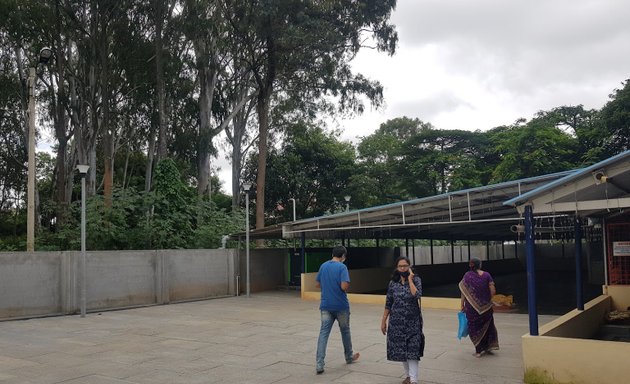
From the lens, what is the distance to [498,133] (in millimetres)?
40312

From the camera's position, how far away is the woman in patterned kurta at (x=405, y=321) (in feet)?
20.4

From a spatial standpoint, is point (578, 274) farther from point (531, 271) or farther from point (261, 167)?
point (261, 167)

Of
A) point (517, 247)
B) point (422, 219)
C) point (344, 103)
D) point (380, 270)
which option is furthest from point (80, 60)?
point (517, 247)

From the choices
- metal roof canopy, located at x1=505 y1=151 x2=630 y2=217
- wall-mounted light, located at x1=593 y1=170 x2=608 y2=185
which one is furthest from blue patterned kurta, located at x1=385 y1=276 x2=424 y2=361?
wall-mounted light, located at x1=593 y1=170 x2=608 y2=185

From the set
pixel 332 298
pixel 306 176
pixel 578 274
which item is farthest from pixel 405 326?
pixel 306 176

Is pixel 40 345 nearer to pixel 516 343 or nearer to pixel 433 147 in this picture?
pixel 516 343

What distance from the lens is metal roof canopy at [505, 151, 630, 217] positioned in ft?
20.1

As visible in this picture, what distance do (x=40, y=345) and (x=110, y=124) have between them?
21.4 m

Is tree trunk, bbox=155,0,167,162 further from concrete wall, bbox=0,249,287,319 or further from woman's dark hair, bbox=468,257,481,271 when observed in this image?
woman's dark hair, bbox=468,257,481,271

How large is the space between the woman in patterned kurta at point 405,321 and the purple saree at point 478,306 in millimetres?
2150

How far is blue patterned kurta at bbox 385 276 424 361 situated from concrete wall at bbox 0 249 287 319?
10.8 metres

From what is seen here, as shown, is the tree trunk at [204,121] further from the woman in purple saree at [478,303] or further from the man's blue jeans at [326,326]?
the man's blue jeans at [326,326]

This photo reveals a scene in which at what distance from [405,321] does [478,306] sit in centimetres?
234

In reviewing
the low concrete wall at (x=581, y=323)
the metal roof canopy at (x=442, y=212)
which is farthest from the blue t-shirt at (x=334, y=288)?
the metal roof canopy at (x=442, y=212)
